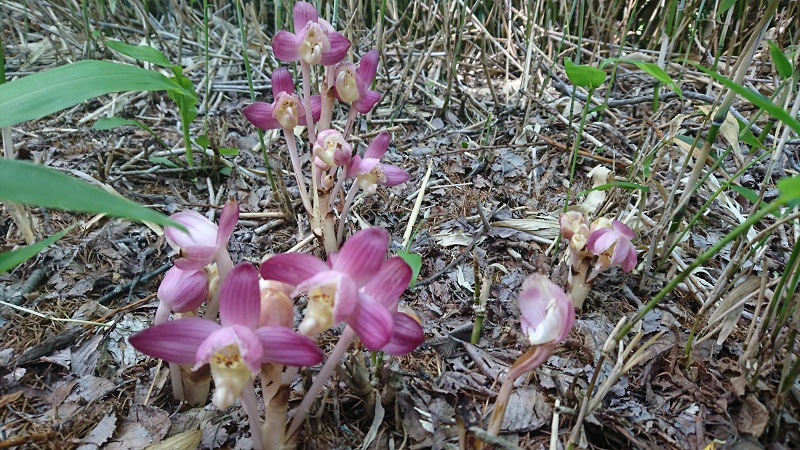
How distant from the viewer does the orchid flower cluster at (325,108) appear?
144 cm

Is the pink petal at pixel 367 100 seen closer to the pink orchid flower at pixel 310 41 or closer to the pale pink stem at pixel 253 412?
the pink orchid flower at pixel 310 41

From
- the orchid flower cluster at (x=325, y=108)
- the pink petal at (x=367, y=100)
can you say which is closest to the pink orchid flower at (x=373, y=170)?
Answer: the orchid flower cluster at (x=325, y=108)

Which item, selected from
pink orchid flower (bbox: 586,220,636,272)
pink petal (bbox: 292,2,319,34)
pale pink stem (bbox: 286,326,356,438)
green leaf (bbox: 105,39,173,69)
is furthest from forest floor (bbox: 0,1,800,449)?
pink petal (bbox: 292,2,319,34)

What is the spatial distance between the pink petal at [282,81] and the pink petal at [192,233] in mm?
667

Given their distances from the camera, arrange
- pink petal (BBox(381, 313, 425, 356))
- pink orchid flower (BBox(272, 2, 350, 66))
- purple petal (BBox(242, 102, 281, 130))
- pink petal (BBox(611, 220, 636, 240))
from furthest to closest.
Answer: purple petal (BBox(242, 102, 281, 130))
pink orchid flower (BBox(272, 2, 350, 66))
pink petal (BBox(611, 220, 636, 240))
pink petal (BBox(381, 313, 425, 356))

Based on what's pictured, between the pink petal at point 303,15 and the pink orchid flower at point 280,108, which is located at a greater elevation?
the pink petal at point 303,15

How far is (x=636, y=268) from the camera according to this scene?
1571 mm

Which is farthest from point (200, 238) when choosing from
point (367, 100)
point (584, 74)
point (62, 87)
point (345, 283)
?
point (584, 74)

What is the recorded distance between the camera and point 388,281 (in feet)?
2.74

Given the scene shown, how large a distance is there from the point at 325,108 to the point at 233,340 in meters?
1.02

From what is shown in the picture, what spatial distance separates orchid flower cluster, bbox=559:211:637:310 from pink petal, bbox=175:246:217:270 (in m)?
0.89

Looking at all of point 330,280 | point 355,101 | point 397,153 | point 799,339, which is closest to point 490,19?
point 397,153

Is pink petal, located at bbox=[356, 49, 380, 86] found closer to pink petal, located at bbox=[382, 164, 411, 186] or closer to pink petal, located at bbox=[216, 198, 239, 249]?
pink petal, located at bbox=[382, 164, 411, 186]

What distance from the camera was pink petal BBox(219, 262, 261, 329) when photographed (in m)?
0.78
